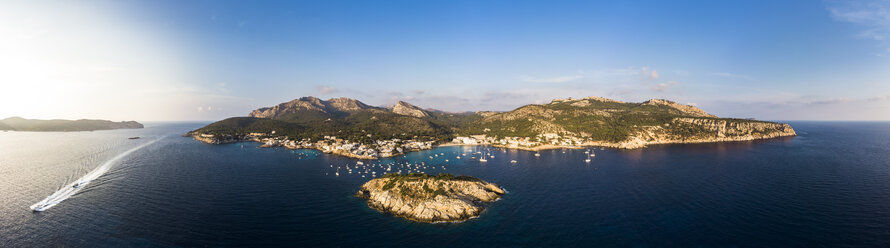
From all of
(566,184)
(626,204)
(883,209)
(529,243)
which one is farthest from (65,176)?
(883,209)

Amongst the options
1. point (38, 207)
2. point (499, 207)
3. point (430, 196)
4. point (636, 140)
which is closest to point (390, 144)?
point (430, 196)

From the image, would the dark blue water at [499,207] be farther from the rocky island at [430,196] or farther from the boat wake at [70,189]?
the rocky island at [430,196]

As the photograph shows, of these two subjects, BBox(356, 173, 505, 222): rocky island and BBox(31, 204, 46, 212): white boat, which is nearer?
BBox(356, 173, 505, 222): rocky island

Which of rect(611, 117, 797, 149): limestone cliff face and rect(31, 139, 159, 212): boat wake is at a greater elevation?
rect(611, 117, 797, 149): limestone cliff face

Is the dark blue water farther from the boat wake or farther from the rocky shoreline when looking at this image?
the rocky shoreline

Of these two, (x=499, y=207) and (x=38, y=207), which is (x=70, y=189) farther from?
(x=499, y=207)

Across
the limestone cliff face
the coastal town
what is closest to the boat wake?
the coastal town

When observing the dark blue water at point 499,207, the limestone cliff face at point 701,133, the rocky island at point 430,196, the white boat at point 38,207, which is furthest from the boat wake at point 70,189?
the limestone cliff face at point 701,133
